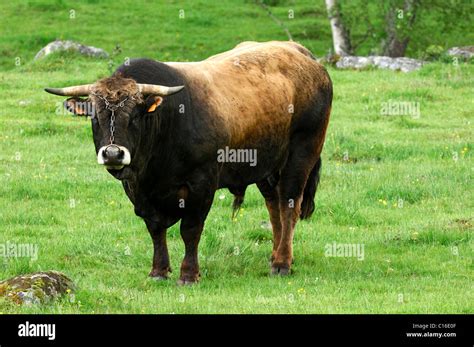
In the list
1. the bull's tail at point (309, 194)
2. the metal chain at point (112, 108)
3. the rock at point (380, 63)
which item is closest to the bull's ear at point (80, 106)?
the metal chain at point (112, 108)

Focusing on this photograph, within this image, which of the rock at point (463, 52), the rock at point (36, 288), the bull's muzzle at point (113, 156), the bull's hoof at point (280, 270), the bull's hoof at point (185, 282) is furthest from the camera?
the rock at point (463, 52)

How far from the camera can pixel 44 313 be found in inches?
358

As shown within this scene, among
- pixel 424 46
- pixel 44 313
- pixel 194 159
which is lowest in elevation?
pixel 424 46

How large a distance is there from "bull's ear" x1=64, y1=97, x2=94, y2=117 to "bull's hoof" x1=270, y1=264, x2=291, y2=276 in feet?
9.64

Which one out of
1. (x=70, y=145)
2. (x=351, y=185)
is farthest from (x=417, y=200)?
(x=70, y=145)

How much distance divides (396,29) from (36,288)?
24.9 metres

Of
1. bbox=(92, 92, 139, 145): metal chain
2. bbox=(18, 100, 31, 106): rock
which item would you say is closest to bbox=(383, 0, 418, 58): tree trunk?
bbox=(18, 100, 31, 106): rock

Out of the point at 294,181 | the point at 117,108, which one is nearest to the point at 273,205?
the point at 294,181

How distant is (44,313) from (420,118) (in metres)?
13.5

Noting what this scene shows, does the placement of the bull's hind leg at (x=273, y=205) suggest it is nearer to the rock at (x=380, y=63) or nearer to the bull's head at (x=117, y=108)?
the bull's head at (x=117, y=108)

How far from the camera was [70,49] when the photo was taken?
95.9ft

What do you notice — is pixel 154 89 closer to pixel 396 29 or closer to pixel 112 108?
pixel 112 108

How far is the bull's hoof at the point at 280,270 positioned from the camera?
12.0 metres
